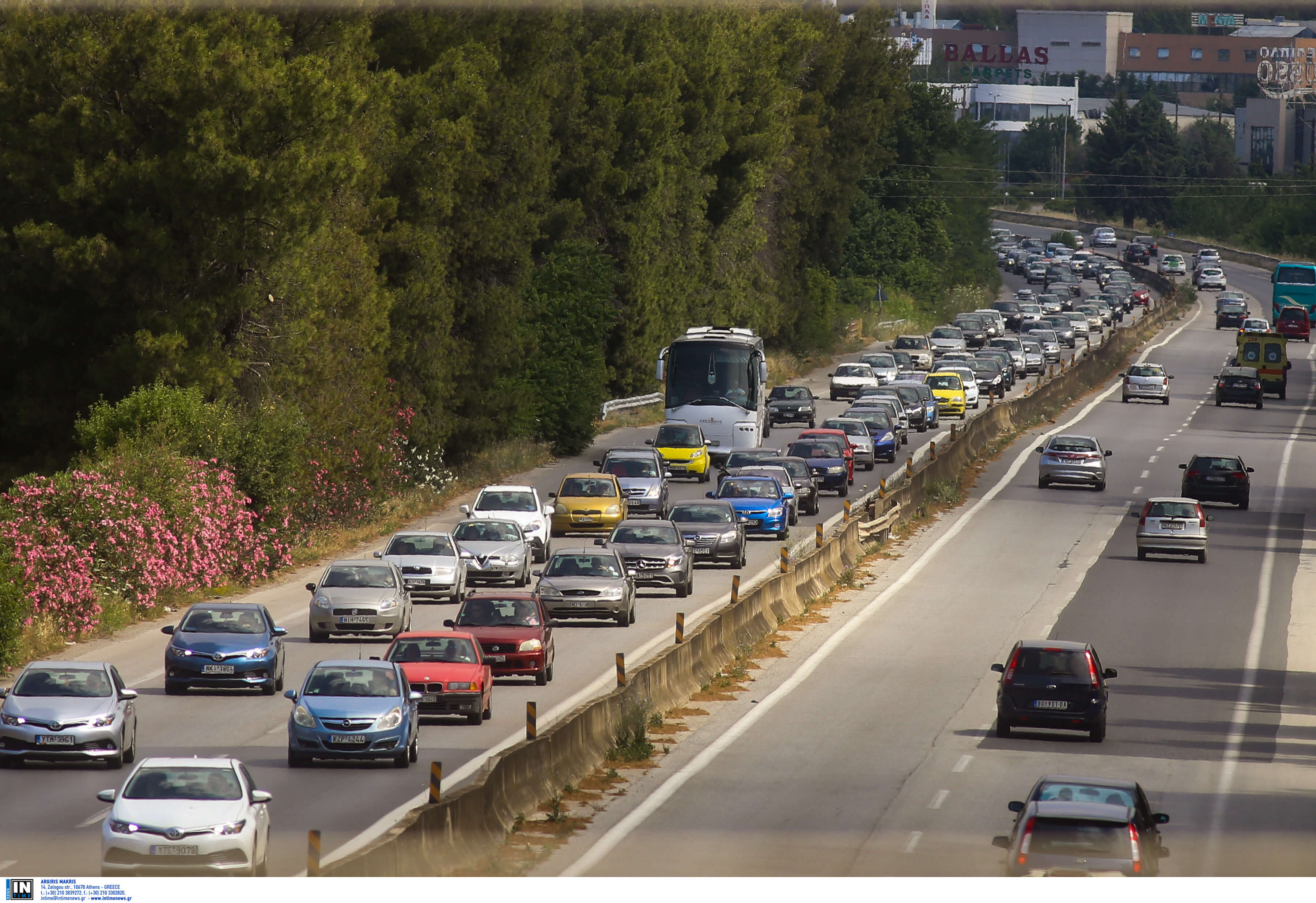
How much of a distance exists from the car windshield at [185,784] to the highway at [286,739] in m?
0.74

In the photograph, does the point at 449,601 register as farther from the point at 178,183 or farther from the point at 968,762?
the point at 968,762

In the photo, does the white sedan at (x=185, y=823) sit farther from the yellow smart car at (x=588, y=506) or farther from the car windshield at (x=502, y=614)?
the yellow smart car at (x=588, y=506)

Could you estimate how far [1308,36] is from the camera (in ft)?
274

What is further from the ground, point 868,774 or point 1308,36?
point 1308,36

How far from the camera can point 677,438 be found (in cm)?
5381

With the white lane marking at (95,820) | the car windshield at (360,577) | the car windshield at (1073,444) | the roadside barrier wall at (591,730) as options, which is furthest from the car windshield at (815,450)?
the white lane marking at (95,820)

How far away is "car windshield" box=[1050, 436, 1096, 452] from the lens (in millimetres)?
55188

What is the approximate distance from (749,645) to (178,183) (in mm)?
16057

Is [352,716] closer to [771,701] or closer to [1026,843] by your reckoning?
[771,701]

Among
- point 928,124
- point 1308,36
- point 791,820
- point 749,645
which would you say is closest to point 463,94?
point 749,645

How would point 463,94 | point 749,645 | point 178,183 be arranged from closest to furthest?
point 749,645 < point 178,183 < point 463,94

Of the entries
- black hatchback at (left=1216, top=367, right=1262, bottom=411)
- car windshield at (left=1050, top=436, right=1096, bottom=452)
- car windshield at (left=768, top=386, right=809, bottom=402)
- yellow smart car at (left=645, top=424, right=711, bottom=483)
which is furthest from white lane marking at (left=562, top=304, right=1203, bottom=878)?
A: black hatchback at (left=1216, top=367, right=1262, bottom=411)

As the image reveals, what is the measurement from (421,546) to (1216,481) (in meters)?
26.0
